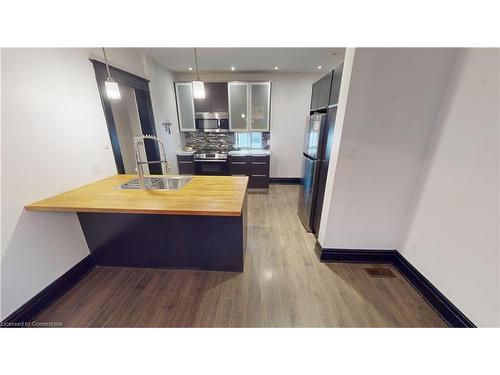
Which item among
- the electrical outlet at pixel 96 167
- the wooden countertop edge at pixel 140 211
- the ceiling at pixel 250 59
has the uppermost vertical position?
the ceiling at pixel 250 59

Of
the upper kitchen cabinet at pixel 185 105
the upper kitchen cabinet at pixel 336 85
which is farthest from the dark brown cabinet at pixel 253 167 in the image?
the upper kitchen cabinet at pixel 336 85

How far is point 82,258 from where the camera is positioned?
1774 mm

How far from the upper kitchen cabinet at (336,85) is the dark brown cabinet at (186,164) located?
2921 millimetres

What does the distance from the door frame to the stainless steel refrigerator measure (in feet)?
8.11

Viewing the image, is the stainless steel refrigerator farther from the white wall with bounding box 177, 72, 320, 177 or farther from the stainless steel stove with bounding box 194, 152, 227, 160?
the stainless steel stove with bounding box 194, 152, 227, 160

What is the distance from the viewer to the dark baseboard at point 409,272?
129 cm

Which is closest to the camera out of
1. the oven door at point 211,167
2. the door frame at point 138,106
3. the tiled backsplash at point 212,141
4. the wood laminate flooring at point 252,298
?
the wood laminate flooring at point 252,298

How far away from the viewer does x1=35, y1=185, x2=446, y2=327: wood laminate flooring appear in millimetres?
1356

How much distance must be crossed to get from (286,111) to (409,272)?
358 cm

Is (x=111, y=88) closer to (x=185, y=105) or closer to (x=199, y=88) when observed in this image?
(x=199, y=88)

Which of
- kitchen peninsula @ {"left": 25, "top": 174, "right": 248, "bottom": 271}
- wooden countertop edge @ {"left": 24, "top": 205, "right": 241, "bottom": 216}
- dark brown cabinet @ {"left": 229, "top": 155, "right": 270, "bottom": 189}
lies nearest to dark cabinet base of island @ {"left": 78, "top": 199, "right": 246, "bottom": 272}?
kitchen peninsula @ {"left": 25, "top": 174, "right": 248, "bottom": 271}

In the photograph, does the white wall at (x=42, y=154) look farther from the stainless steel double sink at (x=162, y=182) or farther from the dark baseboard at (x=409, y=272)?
the dark baseboard at (x=409, y=272)

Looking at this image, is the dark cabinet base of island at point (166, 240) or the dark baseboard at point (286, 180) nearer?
the dark cabinet base of island at point (166, 240)
